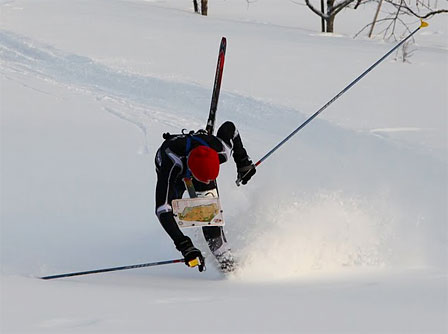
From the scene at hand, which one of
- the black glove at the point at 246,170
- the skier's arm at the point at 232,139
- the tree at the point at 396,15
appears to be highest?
the skier's arm at the point at 232,139

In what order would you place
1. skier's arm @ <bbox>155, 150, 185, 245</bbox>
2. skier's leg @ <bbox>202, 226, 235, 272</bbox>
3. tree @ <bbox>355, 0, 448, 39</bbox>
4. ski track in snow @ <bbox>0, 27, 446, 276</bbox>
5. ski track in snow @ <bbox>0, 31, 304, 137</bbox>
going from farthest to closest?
tree @ <bbox>355, 0, 448, 39</bbox> < ski track in snow @ <bbox>0, 31, 304, 137</bbox> < ski track in snow @ <bbox>0, 27, 446, 276</bbox> < skier's leg @ <bbox>202, 226, 235, 272</bbox> < skier's arm @ <bbox>155, 150, 185, 245</bbox>

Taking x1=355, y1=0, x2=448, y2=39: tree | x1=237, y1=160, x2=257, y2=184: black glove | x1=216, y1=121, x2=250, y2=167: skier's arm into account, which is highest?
x1=216, y1=121, x2=250, y2=167: skier's arm

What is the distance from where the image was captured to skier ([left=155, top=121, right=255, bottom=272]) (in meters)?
4.44

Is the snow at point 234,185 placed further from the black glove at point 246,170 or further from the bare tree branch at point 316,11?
the bare tree branch at point 316,11

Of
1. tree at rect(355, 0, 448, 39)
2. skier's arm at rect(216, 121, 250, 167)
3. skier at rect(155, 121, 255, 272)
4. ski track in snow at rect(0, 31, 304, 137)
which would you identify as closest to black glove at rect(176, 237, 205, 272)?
skier at rect(155, 121, 255, 272)

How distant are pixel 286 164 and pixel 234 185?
87 cm

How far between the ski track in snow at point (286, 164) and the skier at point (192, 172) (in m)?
0.26

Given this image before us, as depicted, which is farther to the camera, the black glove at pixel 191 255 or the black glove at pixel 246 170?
the black glove at pixel 246 170

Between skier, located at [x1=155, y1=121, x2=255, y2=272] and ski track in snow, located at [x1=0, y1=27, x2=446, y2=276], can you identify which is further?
Answer: ski track in snow, located at [x1=0, y1=27, x2=446, y2=276]

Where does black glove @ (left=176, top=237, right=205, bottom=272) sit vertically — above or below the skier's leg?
above

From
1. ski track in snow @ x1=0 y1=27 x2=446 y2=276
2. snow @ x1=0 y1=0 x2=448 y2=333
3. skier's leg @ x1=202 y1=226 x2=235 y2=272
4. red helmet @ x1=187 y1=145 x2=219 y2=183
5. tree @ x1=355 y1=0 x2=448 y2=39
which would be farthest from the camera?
tree @ x1=355 y1=0 x2=448 y2=39

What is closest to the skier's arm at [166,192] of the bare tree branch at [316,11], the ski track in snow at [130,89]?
the ski track in snow at [130,89]

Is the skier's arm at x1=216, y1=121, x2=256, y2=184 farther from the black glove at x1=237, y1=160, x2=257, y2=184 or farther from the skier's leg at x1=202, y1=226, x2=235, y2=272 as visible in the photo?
the skier's leg at x1=202, y1=226, x2=235, y2=272

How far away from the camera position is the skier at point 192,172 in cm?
444
